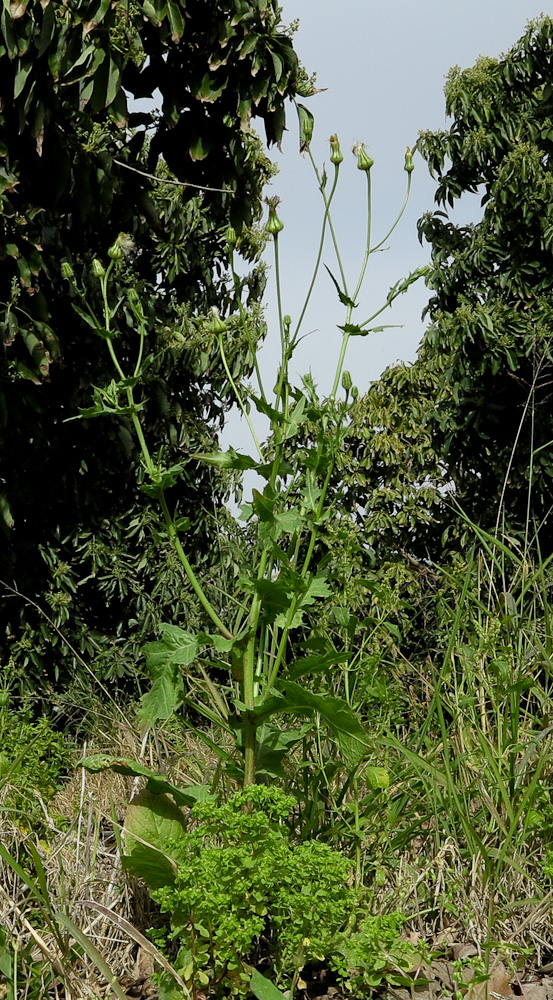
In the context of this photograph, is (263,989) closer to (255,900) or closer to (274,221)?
(255,900)

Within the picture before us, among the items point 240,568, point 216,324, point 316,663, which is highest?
point 216,324

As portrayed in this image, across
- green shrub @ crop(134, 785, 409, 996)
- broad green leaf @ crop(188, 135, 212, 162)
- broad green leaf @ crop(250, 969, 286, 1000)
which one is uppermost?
broad green leaf @ crop(188, 135, 212, 162)

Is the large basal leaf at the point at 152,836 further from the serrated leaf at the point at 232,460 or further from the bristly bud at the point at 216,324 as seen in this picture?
the bristly bud at the point at 216,324

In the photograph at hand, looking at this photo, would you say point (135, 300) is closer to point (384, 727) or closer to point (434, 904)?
point (384, 727)

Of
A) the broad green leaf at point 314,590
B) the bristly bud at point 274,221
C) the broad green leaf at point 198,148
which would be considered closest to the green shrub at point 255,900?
the broad green leaf at point 314,590

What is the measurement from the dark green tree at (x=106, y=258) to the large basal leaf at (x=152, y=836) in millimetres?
1089

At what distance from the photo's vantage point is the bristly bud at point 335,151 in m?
1.96

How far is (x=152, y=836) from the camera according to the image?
187 centimetres

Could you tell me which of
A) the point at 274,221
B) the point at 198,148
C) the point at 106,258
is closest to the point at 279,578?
the point at 274,221

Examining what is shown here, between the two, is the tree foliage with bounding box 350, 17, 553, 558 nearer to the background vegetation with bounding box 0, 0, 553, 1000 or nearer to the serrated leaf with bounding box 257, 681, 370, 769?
the background vegetation with bounding box 0, 0, 553, 1000

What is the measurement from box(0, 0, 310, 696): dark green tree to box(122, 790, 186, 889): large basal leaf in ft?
3.57

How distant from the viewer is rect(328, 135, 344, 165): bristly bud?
1958 mm

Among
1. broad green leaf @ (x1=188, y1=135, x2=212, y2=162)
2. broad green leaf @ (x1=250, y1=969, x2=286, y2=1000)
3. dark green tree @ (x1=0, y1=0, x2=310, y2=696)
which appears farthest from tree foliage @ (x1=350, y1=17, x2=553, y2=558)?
broad green leaf @ (x1=250, y1=969, x2=286, y2=1000)

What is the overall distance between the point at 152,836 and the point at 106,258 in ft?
11.1
